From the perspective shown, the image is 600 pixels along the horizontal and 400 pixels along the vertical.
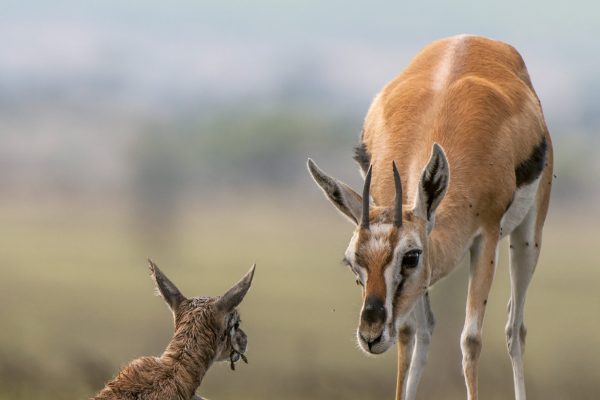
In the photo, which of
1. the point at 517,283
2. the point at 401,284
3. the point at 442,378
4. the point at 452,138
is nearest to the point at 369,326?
the point at 401,284

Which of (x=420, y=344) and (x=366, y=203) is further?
(x=420, y=344)

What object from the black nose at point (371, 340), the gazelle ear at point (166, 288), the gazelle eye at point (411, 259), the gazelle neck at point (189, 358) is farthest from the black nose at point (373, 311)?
the gazelle ear at point (166, 288)

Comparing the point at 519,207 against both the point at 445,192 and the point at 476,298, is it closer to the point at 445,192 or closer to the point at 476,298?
the point at 476,298

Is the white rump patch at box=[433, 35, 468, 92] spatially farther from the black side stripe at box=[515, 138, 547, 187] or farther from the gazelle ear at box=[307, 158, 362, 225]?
the gazelle ear at box=[307, 158, 362, 225]

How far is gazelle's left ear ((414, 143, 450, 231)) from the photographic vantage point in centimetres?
1728

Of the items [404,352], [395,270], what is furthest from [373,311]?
[404,352]

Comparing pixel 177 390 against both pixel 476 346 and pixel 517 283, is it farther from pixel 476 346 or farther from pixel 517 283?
pixel 517 283

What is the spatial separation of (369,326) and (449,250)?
1.95m

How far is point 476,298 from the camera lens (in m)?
19.0

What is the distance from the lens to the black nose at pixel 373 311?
16.5m

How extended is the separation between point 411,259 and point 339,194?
0.97 metres

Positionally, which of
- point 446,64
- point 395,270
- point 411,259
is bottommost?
point 395,270

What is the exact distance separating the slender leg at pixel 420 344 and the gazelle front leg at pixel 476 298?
110cm

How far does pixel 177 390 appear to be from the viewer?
16.4 metres
